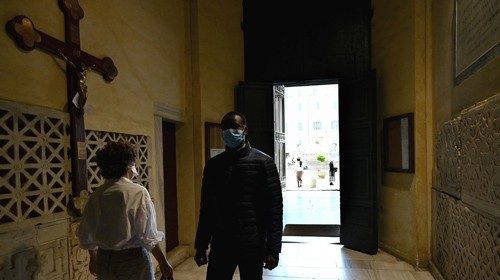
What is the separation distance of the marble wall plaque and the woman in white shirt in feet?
6.95

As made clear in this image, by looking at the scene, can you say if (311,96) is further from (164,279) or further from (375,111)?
(164,279)

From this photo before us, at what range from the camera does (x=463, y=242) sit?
234 centimetres

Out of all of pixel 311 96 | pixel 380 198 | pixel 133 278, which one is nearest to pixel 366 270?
pixel 380 198

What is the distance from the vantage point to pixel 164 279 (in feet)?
5.68

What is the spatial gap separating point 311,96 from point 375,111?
695 inches

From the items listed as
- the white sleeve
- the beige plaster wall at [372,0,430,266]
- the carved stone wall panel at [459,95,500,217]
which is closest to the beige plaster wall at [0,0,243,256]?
the white sleeve

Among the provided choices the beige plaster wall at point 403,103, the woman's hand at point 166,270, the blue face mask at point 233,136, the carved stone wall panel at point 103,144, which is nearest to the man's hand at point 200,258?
the woman's hand at point 166,270

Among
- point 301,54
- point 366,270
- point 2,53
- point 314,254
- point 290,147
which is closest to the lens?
point 2,53

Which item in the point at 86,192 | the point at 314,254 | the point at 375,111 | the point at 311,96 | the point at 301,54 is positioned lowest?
the point at 314,254

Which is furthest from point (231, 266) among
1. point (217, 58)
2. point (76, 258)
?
point (217, 58)

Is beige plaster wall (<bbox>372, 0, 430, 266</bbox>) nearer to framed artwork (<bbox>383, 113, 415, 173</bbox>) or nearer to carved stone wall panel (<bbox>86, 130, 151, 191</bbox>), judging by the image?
framed artwork (<bbox>383, 113, 415, 173</bbox>)

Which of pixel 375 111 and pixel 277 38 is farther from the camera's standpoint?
pixel 277 38

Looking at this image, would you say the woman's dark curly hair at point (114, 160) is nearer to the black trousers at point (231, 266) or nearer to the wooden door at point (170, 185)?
the black trousers at point (231, 266)

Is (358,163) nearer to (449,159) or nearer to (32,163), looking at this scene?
(449,159)
